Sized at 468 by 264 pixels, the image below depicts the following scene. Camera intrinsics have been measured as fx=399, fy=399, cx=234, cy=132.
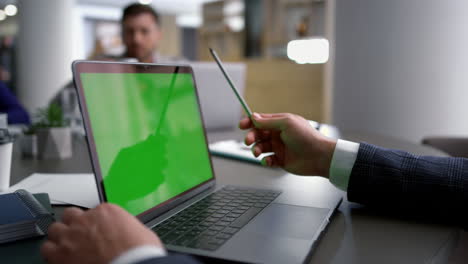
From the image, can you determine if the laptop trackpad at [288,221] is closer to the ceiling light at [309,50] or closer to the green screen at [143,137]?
the green screen at [143,137]

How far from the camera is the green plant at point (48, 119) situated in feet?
3.77

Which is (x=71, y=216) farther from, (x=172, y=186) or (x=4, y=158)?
(x=4, y=158)

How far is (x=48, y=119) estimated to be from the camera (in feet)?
3.81

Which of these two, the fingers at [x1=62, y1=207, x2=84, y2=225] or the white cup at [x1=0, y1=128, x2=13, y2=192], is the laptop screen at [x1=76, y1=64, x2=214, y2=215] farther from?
the white cup at [x1=0, y1=128, x2=13, y2=192]

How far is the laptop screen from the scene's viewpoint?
0.55 meters

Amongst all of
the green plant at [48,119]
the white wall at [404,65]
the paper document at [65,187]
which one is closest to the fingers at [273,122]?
the paper document at [65,187]

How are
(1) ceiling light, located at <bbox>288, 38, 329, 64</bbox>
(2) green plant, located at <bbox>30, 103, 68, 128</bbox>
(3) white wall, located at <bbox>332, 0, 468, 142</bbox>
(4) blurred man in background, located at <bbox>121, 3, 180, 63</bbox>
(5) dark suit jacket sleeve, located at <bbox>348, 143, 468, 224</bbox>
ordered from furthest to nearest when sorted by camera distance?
(1) ceiling light, located at <bbox>288, 38, 329, 64</bbox>, (4) blurred man in background, located at <bbox>121, 3, 180, 63</bbox>, (3) white wall, located at <bbox>332, 0, 468, 142</bbox>, (2) green plant, located at <bbox>30, 103, 68, 128</bbox>, (5) dark suit jacket sleeve, located at <bbox>348, 143, 468, 224</bbox>

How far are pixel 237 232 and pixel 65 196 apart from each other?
1.23 feet

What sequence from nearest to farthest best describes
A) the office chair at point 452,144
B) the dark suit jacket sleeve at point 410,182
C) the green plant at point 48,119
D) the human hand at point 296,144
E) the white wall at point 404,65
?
the dark suit jacket sleeve at point 410,182 < the human hand at point 296,144 < the green plant at point 48,119 < the office chair at point 452,144 < the white wall at point 404,65

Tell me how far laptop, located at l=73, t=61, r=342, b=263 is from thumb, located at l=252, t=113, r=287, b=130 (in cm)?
13

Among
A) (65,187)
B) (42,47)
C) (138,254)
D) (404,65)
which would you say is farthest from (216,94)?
(42,47)

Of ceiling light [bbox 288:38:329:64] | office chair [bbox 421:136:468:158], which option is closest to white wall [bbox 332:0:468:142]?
office chair [bbox 421:136:468:158]

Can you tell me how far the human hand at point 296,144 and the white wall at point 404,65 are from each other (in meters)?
1.91

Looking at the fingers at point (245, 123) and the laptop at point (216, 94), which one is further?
the laptop at point (216, 94)
